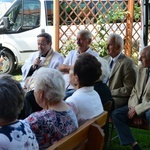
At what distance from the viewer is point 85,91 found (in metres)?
2.31

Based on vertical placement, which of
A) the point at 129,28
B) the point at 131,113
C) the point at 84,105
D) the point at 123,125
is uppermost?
the point at 129,28

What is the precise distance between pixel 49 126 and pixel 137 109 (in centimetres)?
137

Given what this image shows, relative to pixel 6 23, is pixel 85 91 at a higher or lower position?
lower

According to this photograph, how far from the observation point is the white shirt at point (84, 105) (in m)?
2.20

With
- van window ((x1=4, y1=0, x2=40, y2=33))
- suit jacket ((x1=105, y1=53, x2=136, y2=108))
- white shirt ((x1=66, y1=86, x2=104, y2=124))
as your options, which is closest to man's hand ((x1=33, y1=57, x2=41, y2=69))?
suit jacket ((x1=105, y1=53, x2=136, y2=108))

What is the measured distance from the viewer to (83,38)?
3.88 meters

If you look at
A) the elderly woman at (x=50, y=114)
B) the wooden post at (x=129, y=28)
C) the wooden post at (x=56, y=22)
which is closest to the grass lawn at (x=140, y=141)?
the elderly woman at (x=50, y=114)

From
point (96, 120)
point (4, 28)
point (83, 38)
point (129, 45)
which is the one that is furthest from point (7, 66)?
point (96, 120)

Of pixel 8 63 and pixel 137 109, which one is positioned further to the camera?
pixel 8 63

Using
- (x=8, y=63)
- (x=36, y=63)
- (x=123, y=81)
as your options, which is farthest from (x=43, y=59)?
(x=8, y=63)

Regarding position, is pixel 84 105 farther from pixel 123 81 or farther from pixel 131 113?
pixel 123 81

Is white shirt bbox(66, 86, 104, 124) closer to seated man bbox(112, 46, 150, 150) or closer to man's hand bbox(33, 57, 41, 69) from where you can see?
seated man bbox(112, 46, 150, 150)

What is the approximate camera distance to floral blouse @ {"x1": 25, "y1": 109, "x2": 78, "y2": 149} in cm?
177

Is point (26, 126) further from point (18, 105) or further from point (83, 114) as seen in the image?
point (83, 114)
